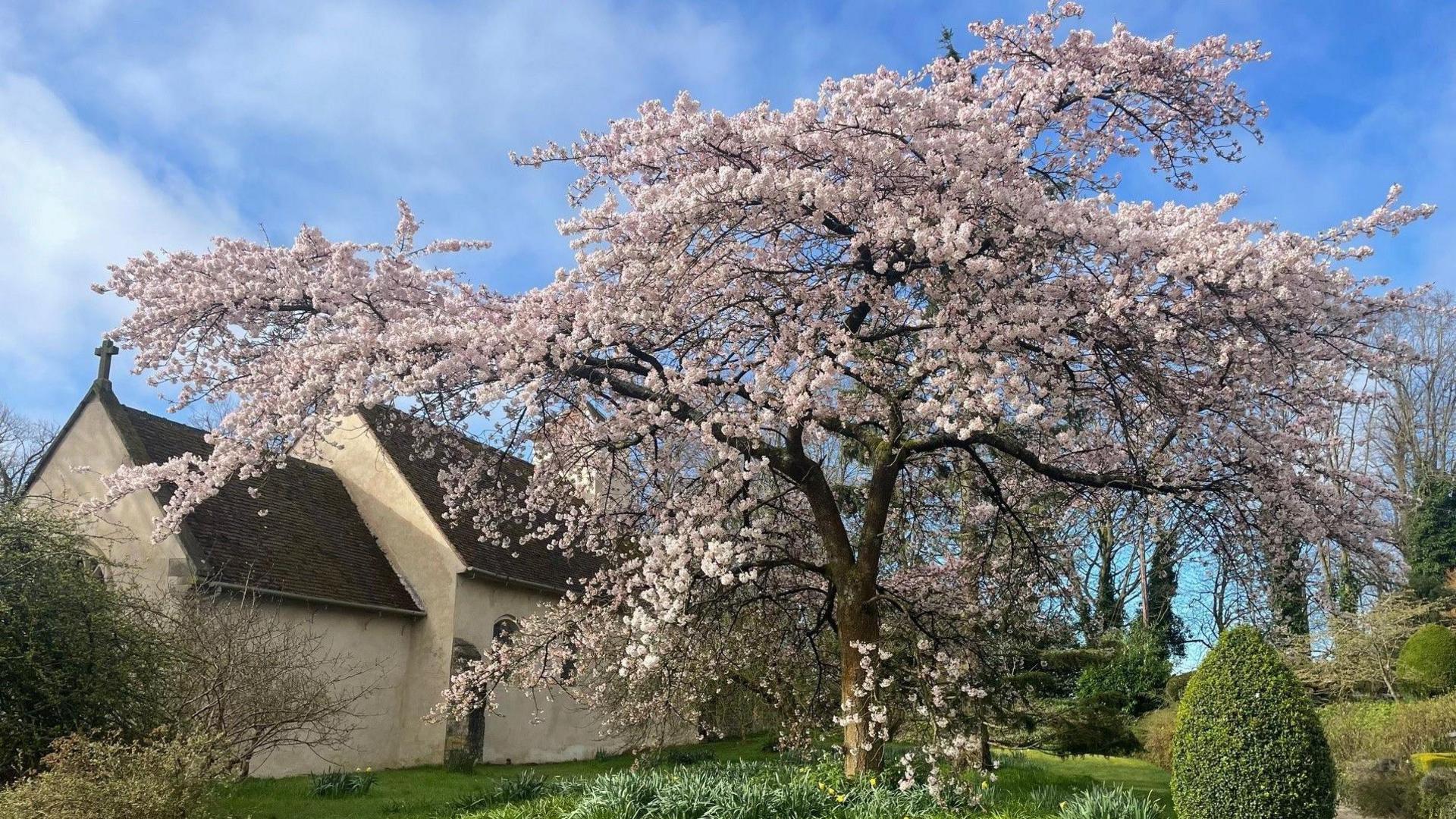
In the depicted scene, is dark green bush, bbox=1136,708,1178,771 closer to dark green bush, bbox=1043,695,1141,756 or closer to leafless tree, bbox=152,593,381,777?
dark green bush, bbox=1043,695,1141,756

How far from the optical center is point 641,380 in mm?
9797

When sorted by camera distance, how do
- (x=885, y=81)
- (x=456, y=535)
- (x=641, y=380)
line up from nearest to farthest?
(x=885, y=81), (x=641, y=380), (x=456, y=535)

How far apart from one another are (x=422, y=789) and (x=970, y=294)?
10885 millimetres

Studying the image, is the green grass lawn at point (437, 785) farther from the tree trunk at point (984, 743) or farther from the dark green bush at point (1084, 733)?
the dark green bush at point (1084, 733)

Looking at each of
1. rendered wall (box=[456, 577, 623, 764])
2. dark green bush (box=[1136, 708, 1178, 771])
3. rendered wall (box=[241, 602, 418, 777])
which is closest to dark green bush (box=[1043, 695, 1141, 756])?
dark green bush (box=[1136, 708, 1178, 771])

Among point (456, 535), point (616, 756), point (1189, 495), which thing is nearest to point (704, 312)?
point (1189, 495)

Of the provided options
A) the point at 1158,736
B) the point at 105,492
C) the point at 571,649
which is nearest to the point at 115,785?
the point at 571,649

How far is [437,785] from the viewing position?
1444 cm

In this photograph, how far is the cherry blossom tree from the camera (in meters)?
7.74

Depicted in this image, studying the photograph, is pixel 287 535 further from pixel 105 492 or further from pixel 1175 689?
pixel 1175 689

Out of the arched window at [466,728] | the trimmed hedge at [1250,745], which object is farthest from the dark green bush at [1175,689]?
the arched window at [466,728]

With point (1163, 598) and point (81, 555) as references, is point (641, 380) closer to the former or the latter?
point (81, 555)

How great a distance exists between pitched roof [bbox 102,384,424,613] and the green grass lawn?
2935mm

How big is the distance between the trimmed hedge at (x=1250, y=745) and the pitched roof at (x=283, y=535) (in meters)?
12.1
